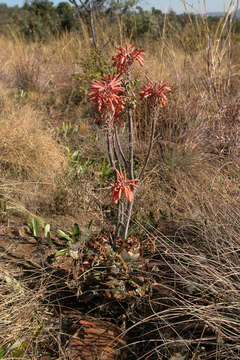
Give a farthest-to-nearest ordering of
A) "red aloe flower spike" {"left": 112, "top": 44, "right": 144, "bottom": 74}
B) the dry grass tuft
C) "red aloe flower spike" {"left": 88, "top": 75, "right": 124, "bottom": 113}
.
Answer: the dry grass tuft, "red aloe flower spike" {"left": 112, "top": 44, "right": 144, "bottom": 74}, "red aloe flower spike" {"left": 88, "top": 75, "right": 124, "bottom": 113}

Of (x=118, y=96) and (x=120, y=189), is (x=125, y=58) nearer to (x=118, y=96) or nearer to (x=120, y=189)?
(x=118, y=96)

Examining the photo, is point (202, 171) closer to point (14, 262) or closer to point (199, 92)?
point (199, 92)

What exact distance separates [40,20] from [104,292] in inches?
501

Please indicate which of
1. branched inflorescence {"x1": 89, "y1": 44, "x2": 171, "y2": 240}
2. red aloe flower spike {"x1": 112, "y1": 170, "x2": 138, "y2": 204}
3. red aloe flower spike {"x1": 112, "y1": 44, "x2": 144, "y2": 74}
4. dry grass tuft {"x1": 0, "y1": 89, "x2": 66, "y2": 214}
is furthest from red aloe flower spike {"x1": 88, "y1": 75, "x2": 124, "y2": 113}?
dry grass tuft {"x1": 0, "y1": 89, "x2": 66, "y2": 214}

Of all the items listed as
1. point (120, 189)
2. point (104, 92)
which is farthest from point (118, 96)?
point (120, 189)

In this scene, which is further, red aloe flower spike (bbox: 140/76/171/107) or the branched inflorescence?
red aloe flower spike (bbox: 140/76/171/107)

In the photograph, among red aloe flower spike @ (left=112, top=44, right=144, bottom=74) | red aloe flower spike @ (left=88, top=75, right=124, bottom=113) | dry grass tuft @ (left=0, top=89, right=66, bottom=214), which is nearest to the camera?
red aloe flower spike @ (left=88, top=75, right=124, bottom=113)

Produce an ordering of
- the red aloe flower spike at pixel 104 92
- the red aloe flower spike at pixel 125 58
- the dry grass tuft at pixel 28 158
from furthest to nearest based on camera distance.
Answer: the dry grass tuft at pixel 28 158, the red aloe flower spike at pixel 125 58, the red aloe flower spike at pixel 104 92

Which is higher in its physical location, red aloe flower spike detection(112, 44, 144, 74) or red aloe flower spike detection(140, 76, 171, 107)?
red aloe flower spike detection(112, 44, 144, 74)

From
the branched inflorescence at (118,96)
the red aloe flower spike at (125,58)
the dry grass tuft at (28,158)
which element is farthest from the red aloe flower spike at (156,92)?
the dry grass tuft at (28,158)

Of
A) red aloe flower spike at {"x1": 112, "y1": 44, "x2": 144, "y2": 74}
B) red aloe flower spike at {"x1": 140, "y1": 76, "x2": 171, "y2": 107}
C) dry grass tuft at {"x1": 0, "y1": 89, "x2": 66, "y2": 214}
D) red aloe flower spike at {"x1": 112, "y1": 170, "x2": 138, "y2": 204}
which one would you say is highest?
red aloe flower spike at {"x1": 112, "y1": 44, "x2": 144, "y2": 74}

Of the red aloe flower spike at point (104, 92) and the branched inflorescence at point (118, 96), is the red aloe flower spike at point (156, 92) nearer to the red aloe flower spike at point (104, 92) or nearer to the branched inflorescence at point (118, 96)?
the branched inflorescence at point (118, 96)

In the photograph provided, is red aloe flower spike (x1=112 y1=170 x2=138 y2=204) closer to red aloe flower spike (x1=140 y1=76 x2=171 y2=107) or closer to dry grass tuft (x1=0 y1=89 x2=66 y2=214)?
red aloe flower spike (x1=140 y1=76 x2=171 y2=107)

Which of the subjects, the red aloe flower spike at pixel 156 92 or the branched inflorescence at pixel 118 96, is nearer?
the branched inflorescence at pixel 118 96
